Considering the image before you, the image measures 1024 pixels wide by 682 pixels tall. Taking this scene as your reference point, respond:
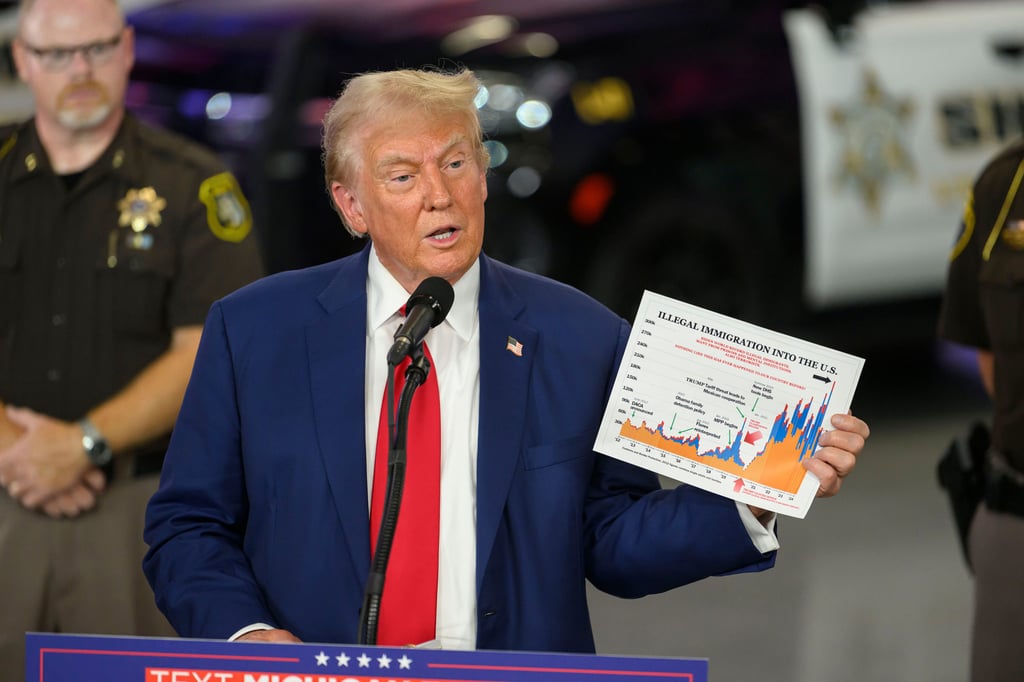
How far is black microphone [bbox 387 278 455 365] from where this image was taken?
6.16ft

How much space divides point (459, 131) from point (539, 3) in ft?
11.8

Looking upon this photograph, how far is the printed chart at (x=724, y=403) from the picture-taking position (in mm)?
2045

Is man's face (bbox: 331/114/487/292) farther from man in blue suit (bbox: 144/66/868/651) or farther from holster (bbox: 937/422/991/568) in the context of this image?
holster (bbox: 937/422/991/568)

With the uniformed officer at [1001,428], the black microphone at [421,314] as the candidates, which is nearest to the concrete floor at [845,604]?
the uniformed officer at [1001,428]

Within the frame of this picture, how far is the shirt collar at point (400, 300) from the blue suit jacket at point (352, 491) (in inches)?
0.8

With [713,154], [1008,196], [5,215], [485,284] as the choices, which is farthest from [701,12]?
[485,284]

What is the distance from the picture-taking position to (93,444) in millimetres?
2988

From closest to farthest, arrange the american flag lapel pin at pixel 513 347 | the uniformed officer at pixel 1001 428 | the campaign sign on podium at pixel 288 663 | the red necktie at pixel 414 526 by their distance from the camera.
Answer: the campaign sign on podium at pixel 288 663 → the red necktie at pixel 414 526 → the american flag lapel pin at pixel 513 347 → the uniformed officer at pixel 1001 428

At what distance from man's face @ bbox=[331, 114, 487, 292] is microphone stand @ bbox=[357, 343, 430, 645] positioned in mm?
274

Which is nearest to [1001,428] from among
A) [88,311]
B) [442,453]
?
[442,453]

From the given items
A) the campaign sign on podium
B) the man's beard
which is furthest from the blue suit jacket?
the man's beard

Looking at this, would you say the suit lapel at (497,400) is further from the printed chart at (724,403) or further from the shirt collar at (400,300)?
the printed chart at (724,403)

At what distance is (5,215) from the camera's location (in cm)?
309

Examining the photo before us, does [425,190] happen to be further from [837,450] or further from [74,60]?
[74,60]
